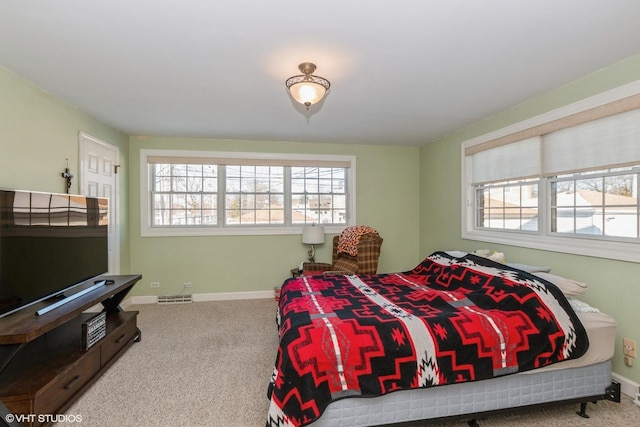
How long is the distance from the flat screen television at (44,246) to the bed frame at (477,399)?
2.11 metres

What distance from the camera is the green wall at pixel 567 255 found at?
7.25 ft

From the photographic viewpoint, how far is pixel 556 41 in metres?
1.95

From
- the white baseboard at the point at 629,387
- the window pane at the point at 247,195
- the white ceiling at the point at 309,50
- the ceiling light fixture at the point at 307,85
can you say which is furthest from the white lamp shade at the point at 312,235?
the white baseboard at the point at 629,387

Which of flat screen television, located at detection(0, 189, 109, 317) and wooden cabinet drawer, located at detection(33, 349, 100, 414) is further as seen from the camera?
flat screen television, located at detection(0, 189, 109, 317)

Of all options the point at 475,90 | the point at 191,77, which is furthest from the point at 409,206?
the point at 191,77

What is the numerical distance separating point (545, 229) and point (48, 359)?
4.20 m

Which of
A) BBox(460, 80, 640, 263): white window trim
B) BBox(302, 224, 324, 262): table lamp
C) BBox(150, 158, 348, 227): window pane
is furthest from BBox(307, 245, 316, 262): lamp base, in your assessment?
BBox(460, 80, 640, 263): white window trim

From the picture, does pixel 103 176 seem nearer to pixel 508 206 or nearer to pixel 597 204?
pixel 508 206

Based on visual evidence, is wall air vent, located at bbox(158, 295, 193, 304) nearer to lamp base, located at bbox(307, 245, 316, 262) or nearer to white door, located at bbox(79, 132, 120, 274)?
white door, located at bbox(79, 132, 120, 274)

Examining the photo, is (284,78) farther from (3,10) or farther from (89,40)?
(3,10)

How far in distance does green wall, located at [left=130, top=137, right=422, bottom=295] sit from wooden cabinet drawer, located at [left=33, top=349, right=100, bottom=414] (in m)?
2.13

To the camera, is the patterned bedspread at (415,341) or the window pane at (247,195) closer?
the patterned bedspread at (415,341)

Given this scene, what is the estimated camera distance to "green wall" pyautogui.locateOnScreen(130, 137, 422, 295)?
4.43 meters

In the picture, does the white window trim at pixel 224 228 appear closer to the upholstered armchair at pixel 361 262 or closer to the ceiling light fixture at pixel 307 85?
the upholstered armchair at pixel 361 262
